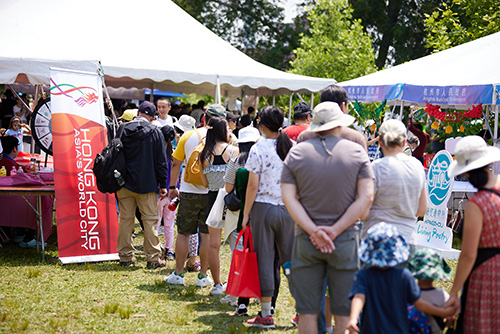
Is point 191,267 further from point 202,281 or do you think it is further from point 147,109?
point 147,109

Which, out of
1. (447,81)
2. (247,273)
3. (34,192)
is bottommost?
(34,192)

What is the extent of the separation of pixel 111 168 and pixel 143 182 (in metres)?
0.39

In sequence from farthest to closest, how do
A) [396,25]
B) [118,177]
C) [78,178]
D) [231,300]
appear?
[396,25] < [78,178] < [118,177] < [231,300]

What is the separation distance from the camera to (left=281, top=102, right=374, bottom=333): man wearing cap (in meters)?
3.57

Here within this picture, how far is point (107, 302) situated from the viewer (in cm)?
579

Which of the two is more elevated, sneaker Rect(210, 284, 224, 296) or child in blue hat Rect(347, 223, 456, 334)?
child in blue hat Rect(347, 223, 456, 334)

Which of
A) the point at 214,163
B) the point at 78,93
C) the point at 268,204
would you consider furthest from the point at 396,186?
the point at 78,93

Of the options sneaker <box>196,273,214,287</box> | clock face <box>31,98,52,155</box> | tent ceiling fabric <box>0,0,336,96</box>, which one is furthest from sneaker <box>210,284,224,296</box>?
tent ceiling fabric <box>0,0,336,96</box>

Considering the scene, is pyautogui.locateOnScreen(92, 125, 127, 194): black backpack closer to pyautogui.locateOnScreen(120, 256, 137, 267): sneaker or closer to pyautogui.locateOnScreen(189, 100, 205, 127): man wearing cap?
pyautogui.locateOnScreen(120, 256, 137, 267): sneaker

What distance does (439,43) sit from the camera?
15531mm

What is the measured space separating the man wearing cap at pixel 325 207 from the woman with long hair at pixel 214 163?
2171 mm

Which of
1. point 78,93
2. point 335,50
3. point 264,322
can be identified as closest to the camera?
point 264,322

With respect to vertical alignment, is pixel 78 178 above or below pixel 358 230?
below

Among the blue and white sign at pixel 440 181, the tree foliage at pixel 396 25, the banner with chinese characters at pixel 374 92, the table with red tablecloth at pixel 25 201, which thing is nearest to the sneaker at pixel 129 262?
the table with red tablecloth at pixel 25 201
